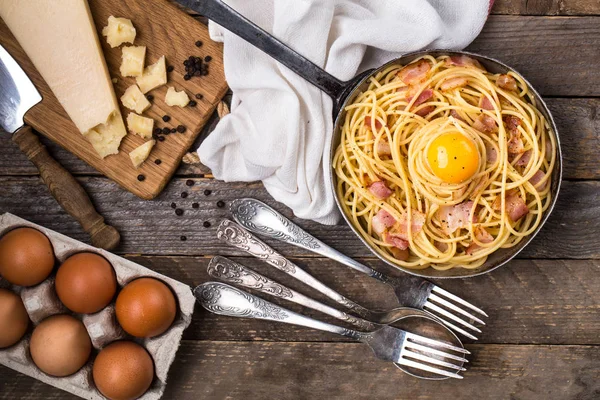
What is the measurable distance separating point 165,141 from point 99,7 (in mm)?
576

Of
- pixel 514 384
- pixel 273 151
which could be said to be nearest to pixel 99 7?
pixel 273 151

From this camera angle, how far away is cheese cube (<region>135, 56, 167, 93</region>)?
2266 mm

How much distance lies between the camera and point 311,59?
2.17m

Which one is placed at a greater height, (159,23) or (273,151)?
(159,23)

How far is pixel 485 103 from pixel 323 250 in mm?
802

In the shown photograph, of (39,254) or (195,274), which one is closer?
(39,254)

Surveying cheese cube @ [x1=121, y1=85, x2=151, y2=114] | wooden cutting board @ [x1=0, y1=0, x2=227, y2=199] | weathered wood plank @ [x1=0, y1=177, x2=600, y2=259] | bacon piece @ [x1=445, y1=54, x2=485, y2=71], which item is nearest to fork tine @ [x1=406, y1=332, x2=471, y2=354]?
weathered wood plank @ [x1=0, y1=177, x2=600, y2=259]

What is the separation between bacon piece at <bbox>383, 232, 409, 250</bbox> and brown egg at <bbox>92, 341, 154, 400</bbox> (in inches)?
38.7

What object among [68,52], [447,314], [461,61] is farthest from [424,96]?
[68,52]

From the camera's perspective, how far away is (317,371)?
2.41 metres

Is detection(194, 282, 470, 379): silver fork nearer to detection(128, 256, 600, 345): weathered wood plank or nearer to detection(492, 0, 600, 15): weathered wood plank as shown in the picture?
detection(128, 256, 600, 345): weathered wood plank

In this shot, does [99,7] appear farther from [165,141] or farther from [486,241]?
[486,241]

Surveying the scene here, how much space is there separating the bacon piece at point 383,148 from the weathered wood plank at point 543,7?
722mm

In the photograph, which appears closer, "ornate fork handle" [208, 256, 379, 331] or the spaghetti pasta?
the spaghetti pasta
